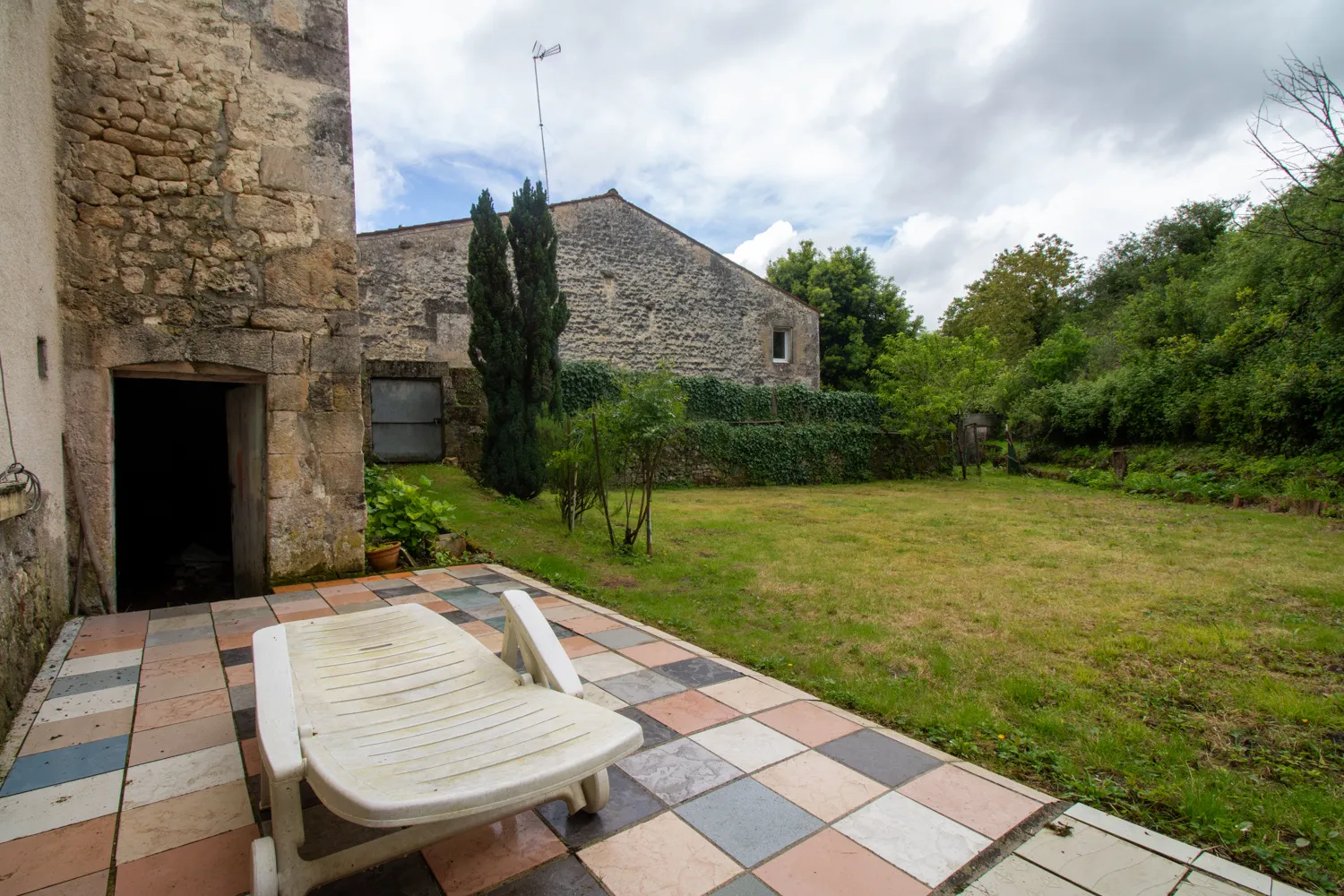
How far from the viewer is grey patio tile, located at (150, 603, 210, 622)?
3.85m

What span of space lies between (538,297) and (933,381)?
10.1 m

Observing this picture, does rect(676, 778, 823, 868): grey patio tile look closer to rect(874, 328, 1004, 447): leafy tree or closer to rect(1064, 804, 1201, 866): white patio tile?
rect(1064, 804, 1201, 866): white patio tile

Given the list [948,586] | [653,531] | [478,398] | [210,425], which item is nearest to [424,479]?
[653,531]

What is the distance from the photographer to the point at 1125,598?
4695mm

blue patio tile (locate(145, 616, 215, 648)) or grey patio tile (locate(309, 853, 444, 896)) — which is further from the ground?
grey patio tile (locate(309, 853, 444, 896))

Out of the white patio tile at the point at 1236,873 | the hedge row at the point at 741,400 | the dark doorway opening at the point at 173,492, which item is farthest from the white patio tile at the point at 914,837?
the hedge row at the point at 741,400

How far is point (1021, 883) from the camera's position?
161cm

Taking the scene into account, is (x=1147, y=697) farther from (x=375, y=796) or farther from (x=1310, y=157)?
(x=1310, y=157)

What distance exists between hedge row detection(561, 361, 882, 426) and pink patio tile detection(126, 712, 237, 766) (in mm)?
9807

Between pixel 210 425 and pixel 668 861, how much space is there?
8.10m

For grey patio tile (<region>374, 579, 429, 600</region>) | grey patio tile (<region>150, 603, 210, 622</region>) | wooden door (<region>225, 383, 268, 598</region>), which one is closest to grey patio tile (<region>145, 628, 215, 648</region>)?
grey patio tile (<region>150, 603, 210, 622</region>)

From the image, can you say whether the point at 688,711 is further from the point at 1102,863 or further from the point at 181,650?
the point at 181,650

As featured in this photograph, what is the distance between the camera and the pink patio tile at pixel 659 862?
1576 mm

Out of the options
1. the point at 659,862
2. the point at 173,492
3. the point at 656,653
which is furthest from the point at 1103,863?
the point at 173,492
